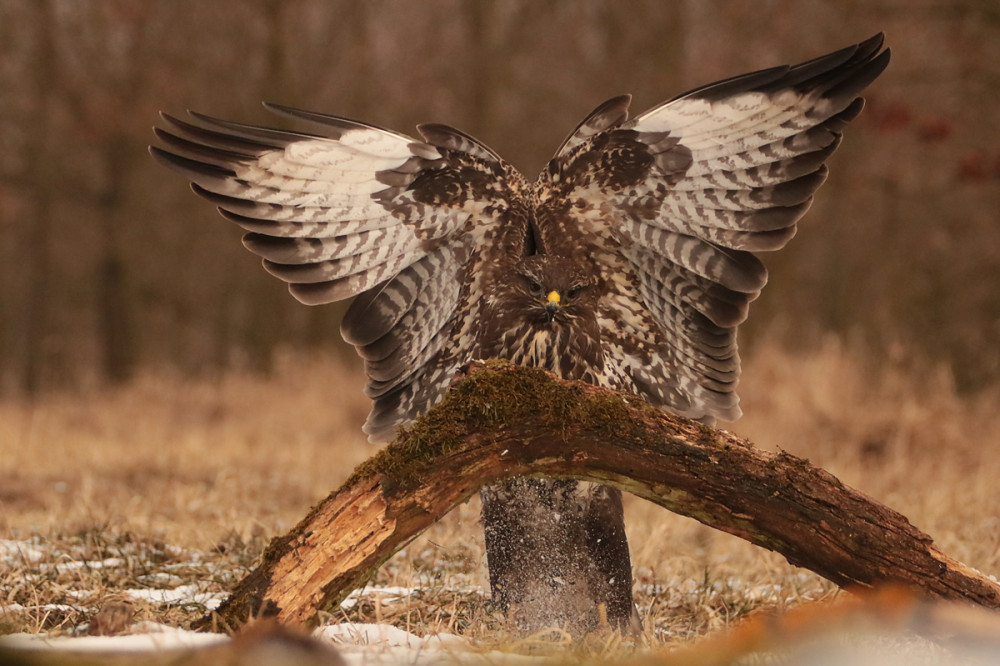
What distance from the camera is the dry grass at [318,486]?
12.7ft

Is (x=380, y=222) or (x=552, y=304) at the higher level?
(x=380, y=222)

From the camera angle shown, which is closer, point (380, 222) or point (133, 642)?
point (133, 642)

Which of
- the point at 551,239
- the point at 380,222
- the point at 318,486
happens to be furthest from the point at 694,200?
the point at 318,486

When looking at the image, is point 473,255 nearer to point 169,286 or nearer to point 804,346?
point 804,346

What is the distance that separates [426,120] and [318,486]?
6.80 m

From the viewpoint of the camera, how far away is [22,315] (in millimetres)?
16281

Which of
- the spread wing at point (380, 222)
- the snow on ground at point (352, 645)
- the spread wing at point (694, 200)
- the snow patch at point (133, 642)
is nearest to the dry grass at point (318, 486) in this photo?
the snow on ground at point (352, 645)

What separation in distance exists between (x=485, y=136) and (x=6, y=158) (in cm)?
647

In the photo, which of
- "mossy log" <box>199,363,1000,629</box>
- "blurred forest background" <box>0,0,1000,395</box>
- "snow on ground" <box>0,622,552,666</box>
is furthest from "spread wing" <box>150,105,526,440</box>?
"blurred forest background" <box>0,0,1000,395</box>

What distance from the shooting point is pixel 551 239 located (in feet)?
11.3

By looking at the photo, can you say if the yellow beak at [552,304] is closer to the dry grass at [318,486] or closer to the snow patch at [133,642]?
the dry grass at [318,486]

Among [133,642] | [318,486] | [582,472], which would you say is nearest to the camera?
[133,642]

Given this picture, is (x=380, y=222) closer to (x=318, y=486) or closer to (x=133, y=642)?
(x=133, y=642)

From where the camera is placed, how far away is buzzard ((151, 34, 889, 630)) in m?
3.32
